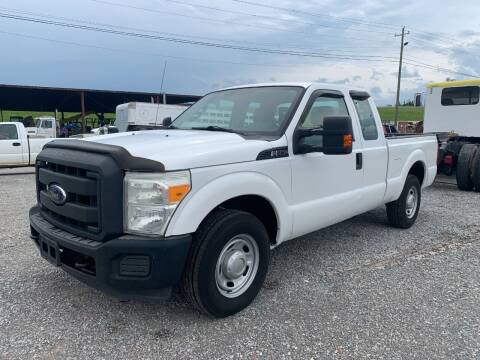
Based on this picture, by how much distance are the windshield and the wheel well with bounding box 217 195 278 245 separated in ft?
2.07

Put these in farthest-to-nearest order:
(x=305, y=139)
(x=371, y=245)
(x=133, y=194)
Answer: (x=371, y=245)
(x=305, y=139)
(x=133, y=194)

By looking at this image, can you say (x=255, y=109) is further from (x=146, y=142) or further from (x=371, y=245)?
(x=371, y=245)

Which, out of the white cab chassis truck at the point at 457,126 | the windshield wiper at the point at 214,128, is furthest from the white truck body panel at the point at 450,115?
the windshield wiper at the point at 214,128

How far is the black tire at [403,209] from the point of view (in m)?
5.93

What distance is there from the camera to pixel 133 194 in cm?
281

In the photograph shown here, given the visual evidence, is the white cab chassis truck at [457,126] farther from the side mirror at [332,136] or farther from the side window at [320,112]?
the side mirror at [332,136]

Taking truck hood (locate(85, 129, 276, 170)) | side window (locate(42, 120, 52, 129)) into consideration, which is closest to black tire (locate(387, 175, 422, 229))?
truck hood (locate(85, 129, 276, 170))

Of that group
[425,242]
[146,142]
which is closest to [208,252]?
[146,142]

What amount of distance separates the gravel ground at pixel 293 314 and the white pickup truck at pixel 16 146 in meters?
8.55

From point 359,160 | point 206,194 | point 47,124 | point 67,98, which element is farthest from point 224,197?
point 67,98

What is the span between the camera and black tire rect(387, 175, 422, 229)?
5934 mm

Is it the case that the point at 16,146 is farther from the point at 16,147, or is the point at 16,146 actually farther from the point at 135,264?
the point at 135,264

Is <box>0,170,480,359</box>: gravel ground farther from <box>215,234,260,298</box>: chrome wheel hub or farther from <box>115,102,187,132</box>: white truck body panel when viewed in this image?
<box>115,102,187,132</box>: white truck body panel

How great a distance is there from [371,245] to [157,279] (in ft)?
11.1
